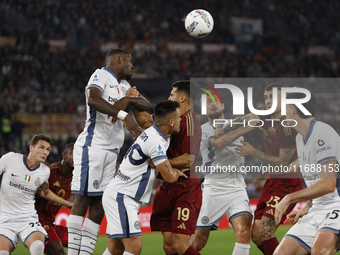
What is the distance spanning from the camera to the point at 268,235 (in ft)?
19.5

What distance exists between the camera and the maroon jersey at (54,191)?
6980mm

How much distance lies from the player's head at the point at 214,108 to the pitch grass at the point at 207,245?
335cm

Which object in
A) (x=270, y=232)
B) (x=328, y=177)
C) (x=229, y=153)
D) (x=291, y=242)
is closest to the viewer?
(x=328, y=177)

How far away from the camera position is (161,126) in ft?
16.6

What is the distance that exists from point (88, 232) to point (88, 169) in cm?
72

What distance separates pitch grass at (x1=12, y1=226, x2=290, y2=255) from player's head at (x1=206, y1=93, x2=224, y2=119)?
335 cm

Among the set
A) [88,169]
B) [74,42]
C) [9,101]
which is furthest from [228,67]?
[88,169]

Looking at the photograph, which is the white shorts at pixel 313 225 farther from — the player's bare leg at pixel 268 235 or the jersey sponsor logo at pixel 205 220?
the jersey sponsor logo at pixel 205 220

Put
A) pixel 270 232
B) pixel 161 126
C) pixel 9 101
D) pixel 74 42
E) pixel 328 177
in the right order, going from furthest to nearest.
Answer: pixel 74 42 → pixel 9 101 → pixel 270 232 → pixel 161 126 → pixel 328 177

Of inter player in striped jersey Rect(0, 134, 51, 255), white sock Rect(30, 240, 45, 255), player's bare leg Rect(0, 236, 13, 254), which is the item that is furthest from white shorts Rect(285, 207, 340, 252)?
player's bare leg Rect(0, 236, 13, 254)

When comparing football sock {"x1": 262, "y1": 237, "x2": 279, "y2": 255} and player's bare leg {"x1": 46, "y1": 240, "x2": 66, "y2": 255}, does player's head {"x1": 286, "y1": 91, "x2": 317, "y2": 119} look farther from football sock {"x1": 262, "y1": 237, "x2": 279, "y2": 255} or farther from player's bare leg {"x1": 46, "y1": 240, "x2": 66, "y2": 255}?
player's bare leg {"x1": 46, "y1": 240, "x2": 66, "y2": 255}

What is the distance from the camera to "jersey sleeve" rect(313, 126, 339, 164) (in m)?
4.43

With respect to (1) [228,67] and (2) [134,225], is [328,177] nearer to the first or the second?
(2) [134,225]

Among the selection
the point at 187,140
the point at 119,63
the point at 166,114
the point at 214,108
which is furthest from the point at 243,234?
the point at 119,63
